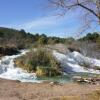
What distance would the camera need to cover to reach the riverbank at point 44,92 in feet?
50.0

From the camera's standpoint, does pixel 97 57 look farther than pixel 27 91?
Yes

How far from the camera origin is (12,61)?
29922 millimetres

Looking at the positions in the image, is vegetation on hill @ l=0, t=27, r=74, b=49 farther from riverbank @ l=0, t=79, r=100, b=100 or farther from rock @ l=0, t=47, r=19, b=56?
riverbank @ l=0, t=79, r=100, b=100

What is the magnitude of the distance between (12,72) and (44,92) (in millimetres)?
10776

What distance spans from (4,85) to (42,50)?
449 inches

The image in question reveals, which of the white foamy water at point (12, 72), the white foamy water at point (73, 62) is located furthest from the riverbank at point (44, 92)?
the white foamy water at point (73, 62)

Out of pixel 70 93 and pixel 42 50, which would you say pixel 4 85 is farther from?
pixel 42 50

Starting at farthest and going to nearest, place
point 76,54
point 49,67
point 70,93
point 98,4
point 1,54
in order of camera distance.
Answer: point 76,54 → point 1,54 → point 49,67 → point 70,93 → point 98,4

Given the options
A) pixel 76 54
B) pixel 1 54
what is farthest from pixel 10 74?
pixel 76 54

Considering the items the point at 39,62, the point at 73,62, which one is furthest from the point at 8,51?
the point at 39,62

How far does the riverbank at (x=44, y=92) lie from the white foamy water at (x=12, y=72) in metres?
5.27

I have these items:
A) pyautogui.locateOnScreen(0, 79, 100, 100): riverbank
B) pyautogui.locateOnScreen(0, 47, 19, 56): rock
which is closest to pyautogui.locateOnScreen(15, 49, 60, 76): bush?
pyautogui.locateOnScreen(0, 47, 19, 56): rock

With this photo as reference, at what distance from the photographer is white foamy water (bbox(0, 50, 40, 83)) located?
2514cm

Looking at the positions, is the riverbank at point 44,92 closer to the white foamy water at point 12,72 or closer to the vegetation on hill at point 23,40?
the white foamy water at point 12,72
